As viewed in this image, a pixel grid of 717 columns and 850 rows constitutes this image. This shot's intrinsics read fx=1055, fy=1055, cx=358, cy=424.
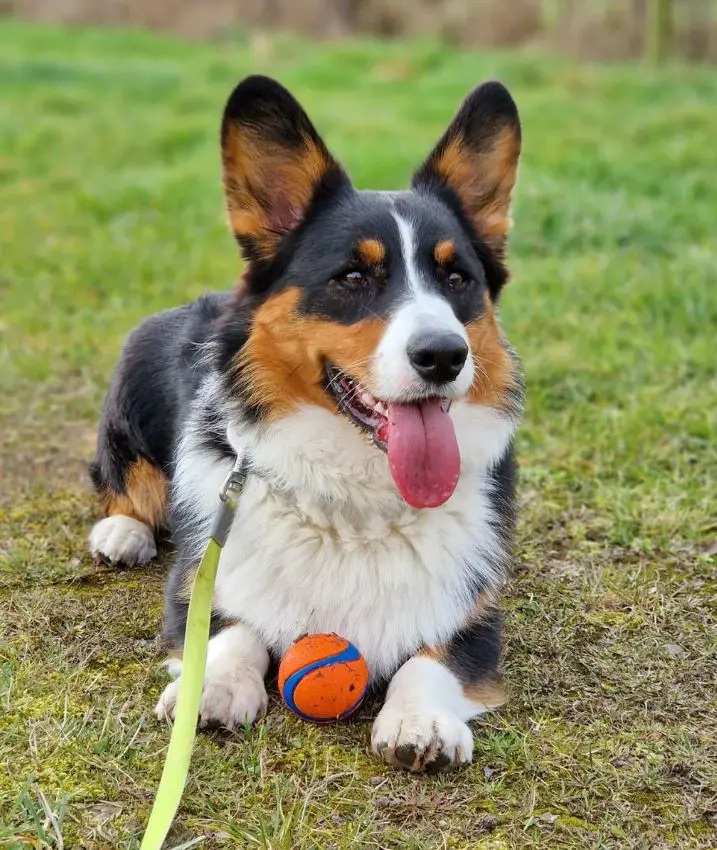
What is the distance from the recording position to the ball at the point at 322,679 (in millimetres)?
2646

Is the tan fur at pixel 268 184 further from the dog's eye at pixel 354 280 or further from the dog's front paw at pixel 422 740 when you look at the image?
the dog's front paw at pixel 422 740

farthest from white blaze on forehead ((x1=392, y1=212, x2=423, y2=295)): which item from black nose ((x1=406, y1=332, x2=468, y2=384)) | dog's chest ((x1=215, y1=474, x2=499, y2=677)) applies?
dog's chest ((x1=215, y1=474, x2=499, y2=677))

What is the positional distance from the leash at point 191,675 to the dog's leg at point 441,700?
46cm

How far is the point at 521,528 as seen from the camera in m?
3.89

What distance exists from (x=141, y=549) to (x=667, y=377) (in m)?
2.78

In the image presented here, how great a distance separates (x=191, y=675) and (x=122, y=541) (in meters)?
1.18

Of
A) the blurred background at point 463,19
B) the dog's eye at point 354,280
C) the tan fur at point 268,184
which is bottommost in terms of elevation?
the blurred background at point 463,19

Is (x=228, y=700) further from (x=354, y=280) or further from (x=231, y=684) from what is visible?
(x=354, y=280)

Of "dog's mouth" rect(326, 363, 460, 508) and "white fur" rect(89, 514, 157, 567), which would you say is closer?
"dog's mouth" rect(326, 363, 460, 508)

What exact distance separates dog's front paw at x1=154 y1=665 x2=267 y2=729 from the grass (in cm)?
5

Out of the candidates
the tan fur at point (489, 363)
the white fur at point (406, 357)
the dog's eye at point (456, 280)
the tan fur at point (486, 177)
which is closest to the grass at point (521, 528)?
the tan fur at point (489, 363)

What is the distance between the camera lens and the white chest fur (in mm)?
2795

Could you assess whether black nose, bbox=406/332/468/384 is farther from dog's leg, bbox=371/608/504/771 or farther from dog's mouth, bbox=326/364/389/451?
dog's leg, bbox=371/608/504/771

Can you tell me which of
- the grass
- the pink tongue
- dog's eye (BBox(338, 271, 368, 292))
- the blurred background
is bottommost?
the blurred background
